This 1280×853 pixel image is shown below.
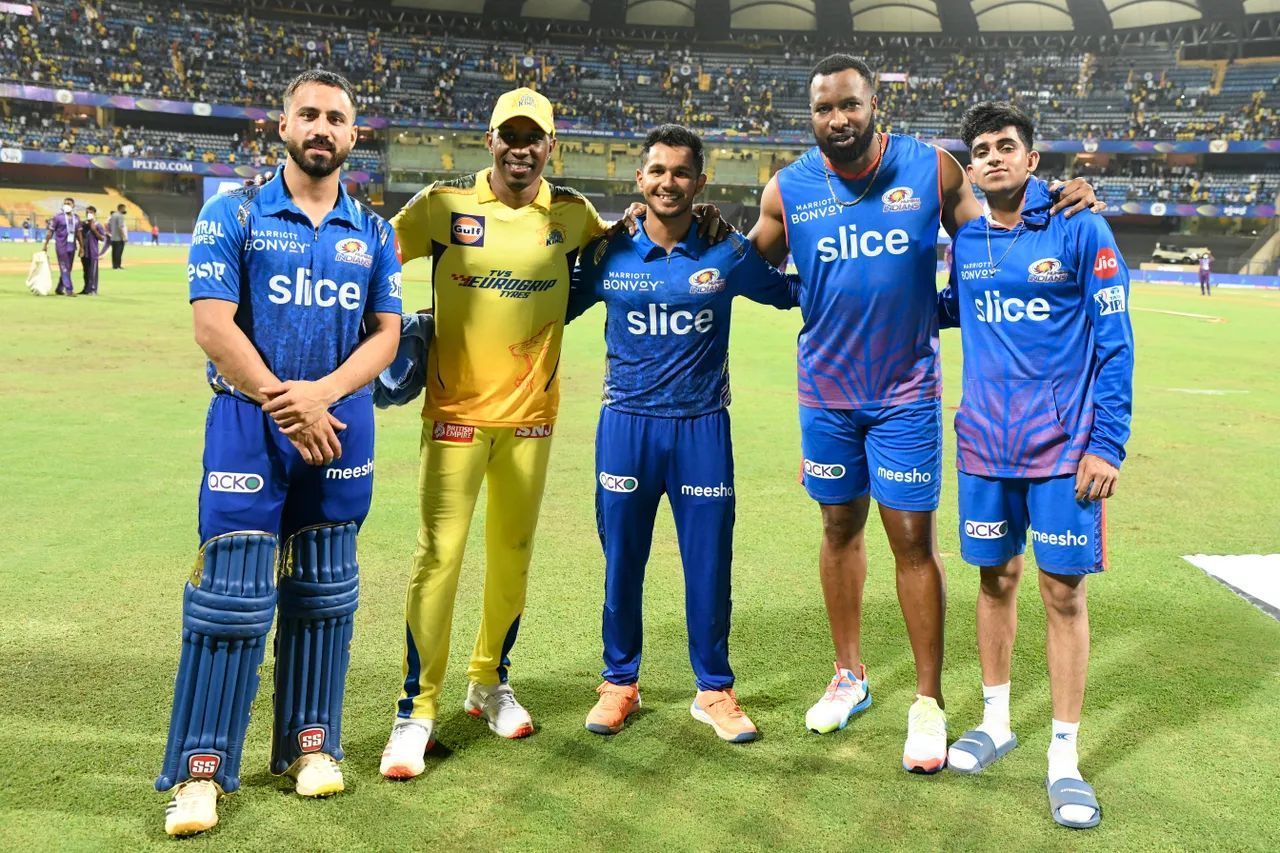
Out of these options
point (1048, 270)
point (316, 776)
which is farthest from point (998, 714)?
point (316, 776)

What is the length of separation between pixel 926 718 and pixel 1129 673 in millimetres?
1450

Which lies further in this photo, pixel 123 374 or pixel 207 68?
pixel 207 68

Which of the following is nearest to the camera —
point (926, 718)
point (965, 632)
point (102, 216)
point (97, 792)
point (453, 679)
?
point (97, 792)

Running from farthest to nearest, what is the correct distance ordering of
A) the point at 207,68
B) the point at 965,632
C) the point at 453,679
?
the point at 207,68 < the point at 965,632 < the point at 453,679

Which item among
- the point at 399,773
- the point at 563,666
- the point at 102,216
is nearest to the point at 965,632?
the point at 563,666

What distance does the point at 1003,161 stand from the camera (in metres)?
3.83

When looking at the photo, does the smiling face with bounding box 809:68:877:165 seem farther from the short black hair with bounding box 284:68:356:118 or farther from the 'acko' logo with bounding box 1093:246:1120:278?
the short black hair with bounding box 284:68:356:118

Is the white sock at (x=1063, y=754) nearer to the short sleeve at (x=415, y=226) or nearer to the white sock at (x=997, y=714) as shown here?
the white sock at (x=997, y=714)

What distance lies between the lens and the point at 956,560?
6570 mm

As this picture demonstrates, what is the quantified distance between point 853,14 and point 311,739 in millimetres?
69437

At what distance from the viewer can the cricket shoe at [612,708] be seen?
4.14m

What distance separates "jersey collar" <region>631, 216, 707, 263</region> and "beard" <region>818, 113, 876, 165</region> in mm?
627

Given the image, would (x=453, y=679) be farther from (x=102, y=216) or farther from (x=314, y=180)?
(x=102, y=216)

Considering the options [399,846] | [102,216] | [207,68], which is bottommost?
[399,846]
